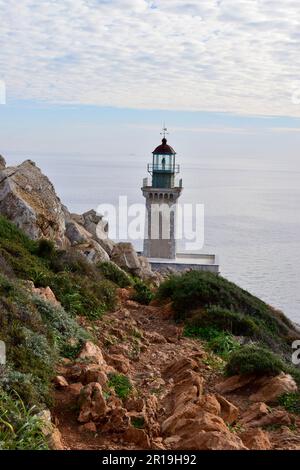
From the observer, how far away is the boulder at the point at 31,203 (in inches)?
610

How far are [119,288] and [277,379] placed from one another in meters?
6.10

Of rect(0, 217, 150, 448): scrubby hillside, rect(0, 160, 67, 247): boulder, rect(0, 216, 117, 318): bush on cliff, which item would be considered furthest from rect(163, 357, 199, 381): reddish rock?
rect(0, 160, 67, 247): boulder

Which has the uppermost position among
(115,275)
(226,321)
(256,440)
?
(115,275)

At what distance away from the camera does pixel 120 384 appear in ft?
21.8

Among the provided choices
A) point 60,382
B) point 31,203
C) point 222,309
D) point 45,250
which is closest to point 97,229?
point 31,203

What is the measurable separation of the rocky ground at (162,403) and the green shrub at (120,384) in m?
0.04

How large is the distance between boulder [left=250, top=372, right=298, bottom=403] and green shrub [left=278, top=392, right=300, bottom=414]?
66 mm

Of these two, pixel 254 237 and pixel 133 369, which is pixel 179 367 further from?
pixel 254 237

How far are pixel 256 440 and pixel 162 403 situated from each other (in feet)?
4.24

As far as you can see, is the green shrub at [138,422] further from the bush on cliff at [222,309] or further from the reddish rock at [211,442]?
the bush on cliff at [222,309]

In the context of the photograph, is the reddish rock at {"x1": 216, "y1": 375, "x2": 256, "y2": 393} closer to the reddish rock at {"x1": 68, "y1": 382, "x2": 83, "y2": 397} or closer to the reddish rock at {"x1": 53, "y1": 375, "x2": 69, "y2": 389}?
the reddish rock at {"x1": 68, "y1": 382, "x2": 83, "y2": 397}

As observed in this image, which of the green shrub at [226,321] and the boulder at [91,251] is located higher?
the boulder at [91,251]

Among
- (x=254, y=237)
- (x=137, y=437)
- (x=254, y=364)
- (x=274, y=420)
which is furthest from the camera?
(x=254, y=237)

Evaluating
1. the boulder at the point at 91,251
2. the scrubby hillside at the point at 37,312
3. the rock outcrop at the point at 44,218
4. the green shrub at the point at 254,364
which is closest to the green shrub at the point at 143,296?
the scrubby hillside at the point at 37,312
